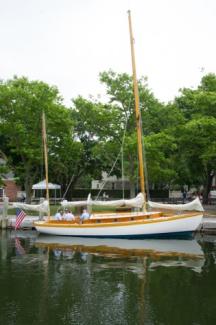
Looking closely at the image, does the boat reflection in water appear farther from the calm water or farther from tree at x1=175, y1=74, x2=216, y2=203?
tree at x1=175, y1=74, x2=216, y2=203

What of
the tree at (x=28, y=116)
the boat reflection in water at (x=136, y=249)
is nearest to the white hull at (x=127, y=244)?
the boat reflection in water at (x=136, y=249)

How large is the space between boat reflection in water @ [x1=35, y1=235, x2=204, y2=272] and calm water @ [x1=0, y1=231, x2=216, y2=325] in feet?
0.16

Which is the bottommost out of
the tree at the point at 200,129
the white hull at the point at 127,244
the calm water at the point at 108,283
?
the calm water at the point at 108,283

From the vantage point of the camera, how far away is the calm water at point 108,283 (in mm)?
14086

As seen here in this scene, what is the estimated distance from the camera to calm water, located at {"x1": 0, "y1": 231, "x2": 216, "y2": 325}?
46.2 ft

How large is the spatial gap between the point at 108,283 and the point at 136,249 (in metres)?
8.98

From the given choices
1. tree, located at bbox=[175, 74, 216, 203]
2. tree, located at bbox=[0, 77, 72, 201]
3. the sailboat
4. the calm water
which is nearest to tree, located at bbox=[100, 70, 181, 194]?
tree, located at bbox=[175, 74, 216, 203]

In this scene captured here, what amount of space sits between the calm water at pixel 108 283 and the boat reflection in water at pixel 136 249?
5 cm

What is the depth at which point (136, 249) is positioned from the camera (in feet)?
89.7

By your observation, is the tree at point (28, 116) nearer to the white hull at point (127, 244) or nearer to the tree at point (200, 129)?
the tree at point (200, 129)

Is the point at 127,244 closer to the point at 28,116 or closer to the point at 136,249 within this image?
the point at 136,249

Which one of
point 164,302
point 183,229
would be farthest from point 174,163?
point 164,302

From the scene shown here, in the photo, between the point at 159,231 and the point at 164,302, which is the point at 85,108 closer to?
the point at 159,231

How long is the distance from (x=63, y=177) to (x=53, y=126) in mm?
18850
